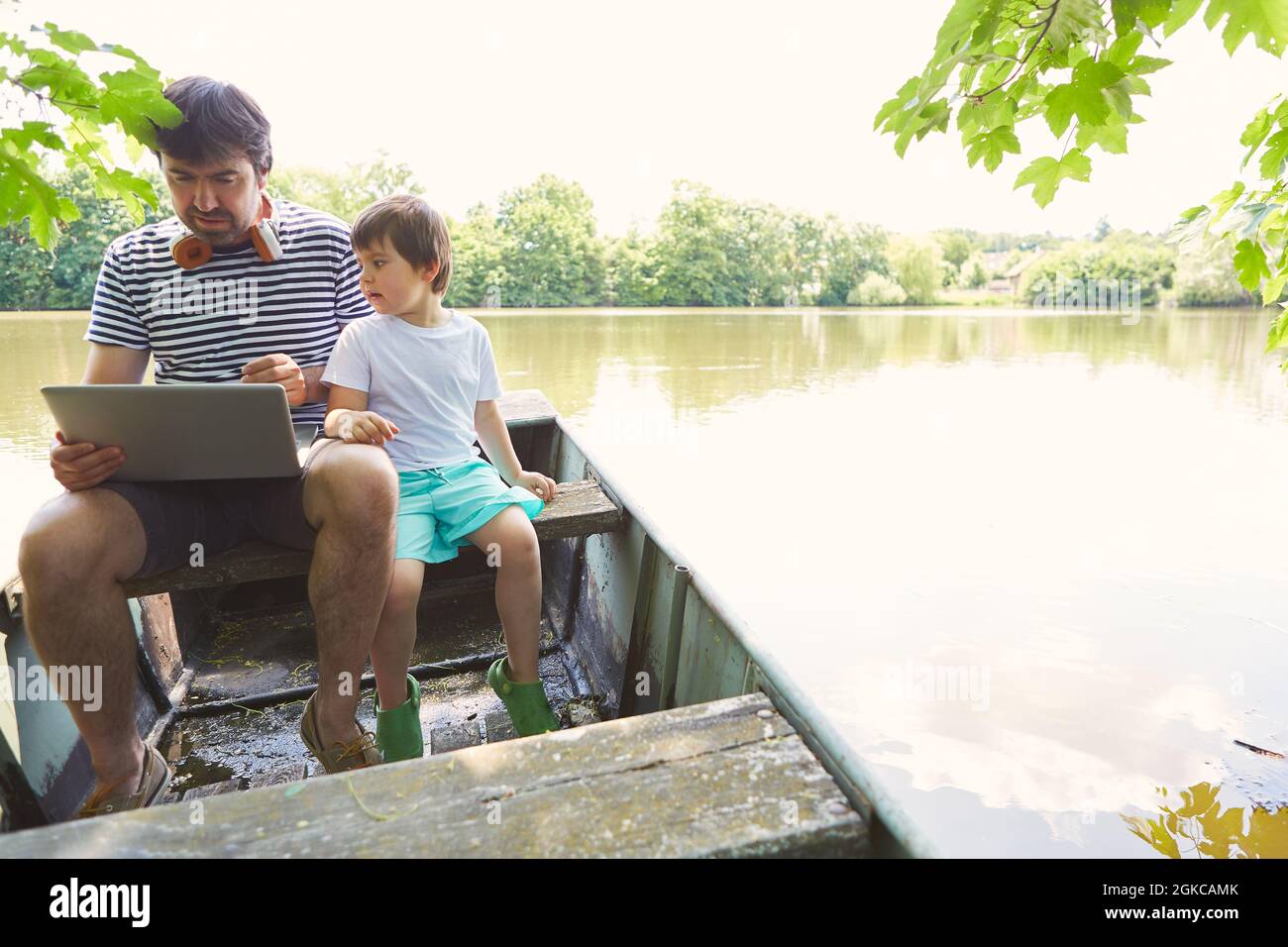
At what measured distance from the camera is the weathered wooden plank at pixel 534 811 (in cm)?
115

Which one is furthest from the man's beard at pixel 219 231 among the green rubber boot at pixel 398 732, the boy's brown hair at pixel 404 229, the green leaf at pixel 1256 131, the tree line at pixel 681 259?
the tree line at pixel 681 259

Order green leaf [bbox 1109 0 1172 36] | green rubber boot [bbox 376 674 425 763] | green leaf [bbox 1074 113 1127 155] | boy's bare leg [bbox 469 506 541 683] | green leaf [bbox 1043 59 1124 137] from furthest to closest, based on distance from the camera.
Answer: boy's bare leg [bbox 469 506 541 683] → green rubber boot [bbox 376 674 425 763] → green leaf [bbox 1074 113 1127 155] → green leaf [bbox 1043 59 1124 137] → green leaf [bbox 1109 0 1172 36]

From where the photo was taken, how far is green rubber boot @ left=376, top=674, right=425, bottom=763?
1964 mm

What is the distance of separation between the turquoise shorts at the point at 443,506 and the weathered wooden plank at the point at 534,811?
31.9 inches

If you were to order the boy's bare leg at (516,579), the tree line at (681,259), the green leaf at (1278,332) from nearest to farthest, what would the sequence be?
the boy's bare leg at (516,579) → the green leaf at (1278,332) → the tree line at (681,259)

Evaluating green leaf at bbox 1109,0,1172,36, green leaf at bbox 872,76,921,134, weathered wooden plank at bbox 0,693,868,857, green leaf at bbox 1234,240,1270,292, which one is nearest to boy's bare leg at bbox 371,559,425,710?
weathered wooden plank at bbox 0,693,868,857

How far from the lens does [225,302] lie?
2.24 meters

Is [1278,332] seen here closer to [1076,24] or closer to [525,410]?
[1076,24]

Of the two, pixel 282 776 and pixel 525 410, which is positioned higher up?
pixel 525 410

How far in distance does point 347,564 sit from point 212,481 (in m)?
0.48

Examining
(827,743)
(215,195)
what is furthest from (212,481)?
(827,743)

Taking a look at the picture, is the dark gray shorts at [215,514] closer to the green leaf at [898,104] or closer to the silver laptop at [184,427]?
the silver laptop at [184,427]

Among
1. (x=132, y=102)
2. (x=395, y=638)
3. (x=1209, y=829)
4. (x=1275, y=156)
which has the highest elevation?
(x=1275, y=156)

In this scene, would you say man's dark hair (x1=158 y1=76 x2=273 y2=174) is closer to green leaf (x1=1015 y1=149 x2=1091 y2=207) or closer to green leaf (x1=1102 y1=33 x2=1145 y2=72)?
green leaf (x1=1015 y1=149 x2=1091 y2=207)
